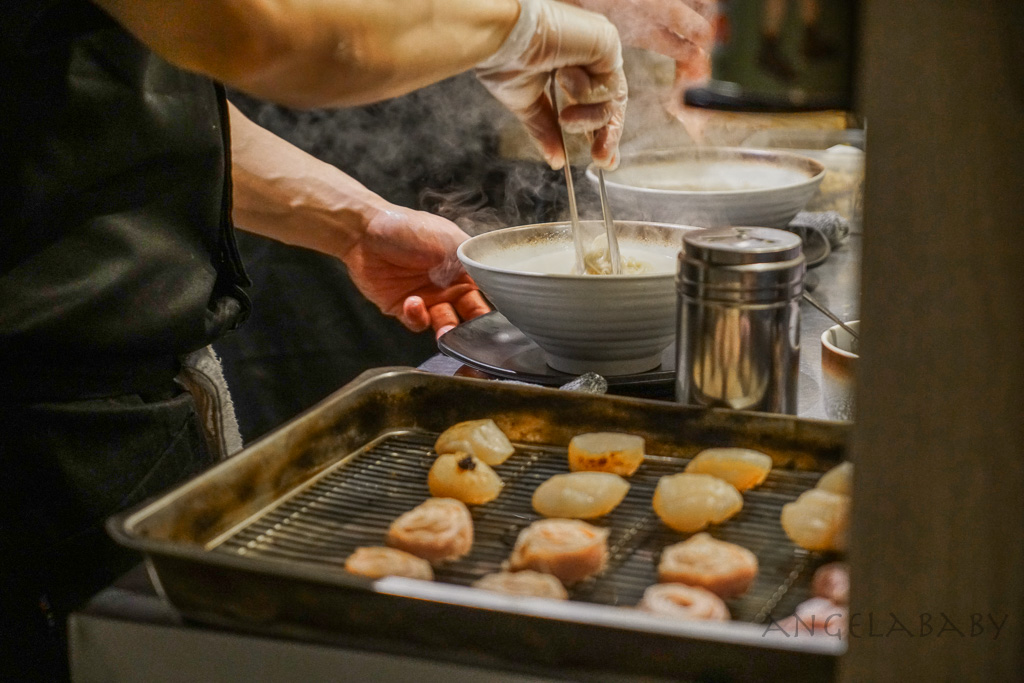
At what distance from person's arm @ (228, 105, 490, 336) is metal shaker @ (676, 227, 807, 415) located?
44.3 inches

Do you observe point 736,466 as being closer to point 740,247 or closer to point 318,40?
point 740,247

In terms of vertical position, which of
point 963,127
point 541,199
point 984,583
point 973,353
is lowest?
point 541,199

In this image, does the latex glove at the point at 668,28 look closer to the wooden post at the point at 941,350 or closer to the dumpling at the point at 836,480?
the dumpling at the point at 836,480

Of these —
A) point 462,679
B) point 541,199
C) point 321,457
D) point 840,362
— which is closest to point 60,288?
point 321,457

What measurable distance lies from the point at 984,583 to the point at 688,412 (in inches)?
23.8

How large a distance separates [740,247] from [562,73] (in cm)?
72

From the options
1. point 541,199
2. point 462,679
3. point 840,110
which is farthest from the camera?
point 541,199

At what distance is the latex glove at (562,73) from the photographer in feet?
5.03

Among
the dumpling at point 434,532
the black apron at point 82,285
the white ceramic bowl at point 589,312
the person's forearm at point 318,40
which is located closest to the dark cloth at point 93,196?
the black apron at point 82,285

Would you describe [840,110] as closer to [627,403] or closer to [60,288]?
[627,403]

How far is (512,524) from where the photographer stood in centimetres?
102

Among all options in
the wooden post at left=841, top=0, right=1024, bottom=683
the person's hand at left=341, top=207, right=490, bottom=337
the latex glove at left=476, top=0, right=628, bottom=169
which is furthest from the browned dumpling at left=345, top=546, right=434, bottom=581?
the person's hand at left=341, top=207, right=490, bottom=337

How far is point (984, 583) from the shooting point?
0.56 m

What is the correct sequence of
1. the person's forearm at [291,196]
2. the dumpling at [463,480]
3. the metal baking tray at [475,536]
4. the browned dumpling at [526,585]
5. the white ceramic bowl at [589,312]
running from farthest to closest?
the person's forearm at [291,196]
the white ceramic bowl at [589,312]
the dumpling at [463,480]
the browned dumpling at [526,585]
the metal baking tray at [475,536]
